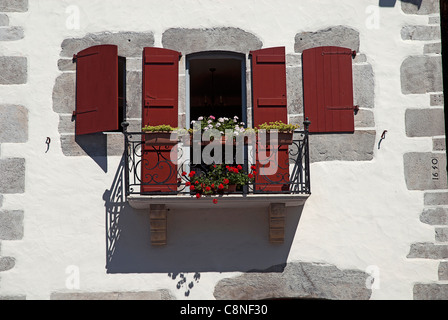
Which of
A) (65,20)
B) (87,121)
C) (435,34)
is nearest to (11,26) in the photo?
(65,20)

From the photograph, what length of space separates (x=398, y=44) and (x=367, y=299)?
10.6ft

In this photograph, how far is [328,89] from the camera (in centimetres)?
801

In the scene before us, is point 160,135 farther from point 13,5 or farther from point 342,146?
point 13,5

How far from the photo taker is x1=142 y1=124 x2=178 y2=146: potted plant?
7.46 metres

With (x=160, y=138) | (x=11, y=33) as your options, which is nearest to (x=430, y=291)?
(x=160, y=138)

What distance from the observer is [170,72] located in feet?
26.1

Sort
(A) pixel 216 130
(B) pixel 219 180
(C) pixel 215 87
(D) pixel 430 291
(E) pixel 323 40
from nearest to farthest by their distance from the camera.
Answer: (B) pixel 219 180 → (A) pixel 216 130 → (D) pixel 430 291 → (E) pixel 323 40 → (C) pixel 215 87

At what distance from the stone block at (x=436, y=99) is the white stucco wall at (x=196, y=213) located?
8 centimetres

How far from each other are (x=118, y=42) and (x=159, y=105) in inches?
40.2

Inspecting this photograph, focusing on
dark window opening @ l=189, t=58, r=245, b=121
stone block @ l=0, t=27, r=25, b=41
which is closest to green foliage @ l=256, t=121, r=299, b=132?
dark window opening @ l=189, t=58, r=245, b=121

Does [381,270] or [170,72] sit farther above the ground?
[170,72]

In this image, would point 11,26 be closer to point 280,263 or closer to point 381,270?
point 280,263

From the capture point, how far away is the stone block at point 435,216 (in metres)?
7.72

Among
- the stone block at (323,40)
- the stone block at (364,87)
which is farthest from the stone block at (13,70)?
the stone block at (364,87)
